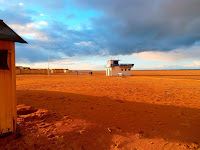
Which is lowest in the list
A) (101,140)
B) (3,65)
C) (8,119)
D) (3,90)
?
(101,140)

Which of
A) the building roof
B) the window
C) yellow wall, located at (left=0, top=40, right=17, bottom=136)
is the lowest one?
yellow wall, located at (left=0, top=40, right=17, bottom=136)

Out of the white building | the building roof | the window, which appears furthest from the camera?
the white building

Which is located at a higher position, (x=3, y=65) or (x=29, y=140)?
(x=3, y=65)

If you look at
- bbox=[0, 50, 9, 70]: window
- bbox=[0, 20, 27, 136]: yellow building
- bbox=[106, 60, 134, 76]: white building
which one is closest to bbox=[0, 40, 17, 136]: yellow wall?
bbox=[0, 20, 27, 136]: yellow building

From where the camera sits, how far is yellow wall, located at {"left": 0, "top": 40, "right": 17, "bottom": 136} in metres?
3.85

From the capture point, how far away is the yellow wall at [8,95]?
3.85m

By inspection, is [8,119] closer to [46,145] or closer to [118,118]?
[46,145]

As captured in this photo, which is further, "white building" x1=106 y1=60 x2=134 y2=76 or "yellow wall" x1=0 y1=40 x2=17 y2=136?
"white building" x1=106 y1=60 x2=134 y2=76

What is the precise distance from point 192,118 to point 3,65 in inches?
313

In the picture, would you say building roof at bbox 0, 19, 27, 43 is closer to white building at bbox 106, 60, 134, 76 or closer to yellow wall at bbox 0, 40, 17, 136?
yellow wall at bbox 0, 40, 17, 136

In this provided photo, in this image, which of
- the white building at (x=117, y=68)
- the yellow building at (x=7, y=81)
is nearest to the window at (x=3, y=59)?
the yellow building at (x=7, y=81)

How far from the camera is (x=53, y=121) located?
17.6 ft

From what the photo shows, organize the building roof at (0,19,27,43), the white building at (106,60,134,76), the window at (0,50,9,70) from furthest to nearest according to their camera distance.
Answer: the white building at (106,60,134,76) → the building roof at (0,19,27,43) → the window at (0,50,9,70)

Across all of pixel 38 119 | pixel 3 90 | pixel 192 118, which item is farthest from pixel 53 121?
pixel 192 118
